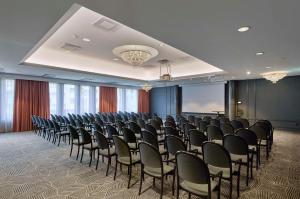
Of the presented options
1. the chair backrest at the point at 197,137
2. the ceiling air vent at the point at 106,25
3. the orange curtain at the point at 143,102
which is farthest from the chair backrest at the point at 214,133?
the orange curtain at the point at 143,102

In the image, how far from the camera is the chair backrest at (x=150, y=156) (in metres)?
2.66

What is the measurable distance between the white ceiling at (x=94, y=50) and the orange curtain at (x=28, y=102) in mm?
3693

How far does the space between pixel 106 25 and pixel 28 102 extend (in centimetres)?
802

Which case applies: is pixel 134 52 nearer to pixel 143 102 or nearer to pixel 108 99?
pixel 108 99

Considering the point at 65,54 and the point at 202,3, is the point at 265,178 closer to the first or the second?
the point at 202,3

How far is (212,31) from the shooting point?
11.2 ft

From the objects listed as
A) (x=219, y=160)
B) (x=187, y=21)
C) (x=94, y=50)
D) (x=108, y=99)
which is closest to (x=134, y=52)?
(x=187, y=21)

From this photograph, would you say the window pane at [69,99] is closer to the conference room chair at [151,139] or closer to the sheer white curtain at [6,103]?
the sheer white curtain at [6,103]

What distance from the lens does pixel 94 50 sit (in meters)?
6.73

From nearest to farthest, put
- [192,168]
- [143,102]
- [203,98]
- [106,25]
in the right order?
1. [192,168]
2. [106,25]
3. [203,98]
4. [143,102]

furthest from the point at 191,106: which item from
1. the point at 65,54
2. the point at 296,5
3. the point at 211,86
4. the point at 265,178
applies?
the point at 296,5

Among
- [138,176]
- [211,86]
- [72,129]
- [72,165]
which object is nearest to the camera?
[138,176]

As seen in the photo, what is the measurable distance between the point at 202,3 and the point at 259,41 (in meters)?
2.30

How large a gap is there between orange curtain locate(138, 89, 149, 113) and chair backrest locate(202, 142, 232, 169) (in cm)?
1314
